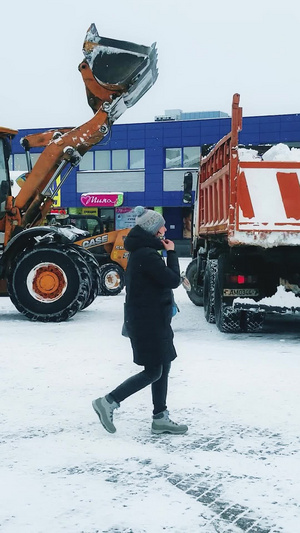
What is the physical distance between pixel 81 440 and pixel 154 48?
28.4ft

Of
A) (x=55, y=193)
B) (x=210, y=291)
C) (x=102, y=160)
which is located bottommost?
(x=210, y=291)

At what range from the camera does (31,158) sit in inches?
512

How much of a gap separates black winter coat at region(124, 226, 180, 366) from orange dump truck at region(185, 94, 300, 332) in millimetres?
3817

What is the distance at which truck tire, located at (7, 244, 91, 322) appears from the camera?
11211mm

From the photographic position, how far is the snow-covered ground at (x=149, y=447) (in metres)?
3.62

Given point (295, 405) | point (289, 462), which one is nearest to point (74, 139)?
point (295, 405)

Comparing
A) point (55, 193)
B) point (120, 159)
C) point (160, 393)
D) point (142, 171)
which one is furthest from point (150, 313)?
point (120, 159)

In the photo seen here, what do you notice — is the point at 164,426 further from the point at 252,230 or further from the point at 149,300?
the point at 252,230

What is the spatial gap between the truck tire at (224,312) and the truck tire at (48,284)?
7.86 feet

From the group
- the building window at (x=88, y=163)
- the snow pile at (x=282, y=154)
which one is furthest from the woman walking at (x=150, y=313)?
the building window at (x=88, y=163)

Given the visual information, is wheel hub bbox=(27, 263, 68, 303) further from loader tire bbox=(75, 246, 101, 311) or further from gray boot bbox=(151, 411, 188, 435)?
gray boot bbox=(151, 411, 188, 435)

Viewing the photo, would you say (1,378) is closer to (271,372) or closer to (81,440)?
(81,440)

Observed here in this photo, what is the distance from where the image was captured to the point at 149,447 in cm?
481

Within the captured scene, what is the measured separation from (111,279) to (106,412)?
11.1m
